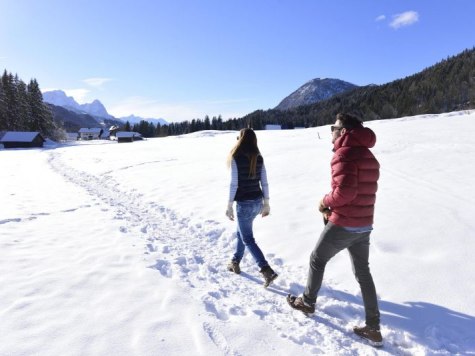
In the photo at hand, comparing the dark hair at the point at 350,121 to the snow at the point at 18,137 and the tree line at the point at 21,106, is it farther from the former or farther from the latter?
the tree line at the point at 21,106

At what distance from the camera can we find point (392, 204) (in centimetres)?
787

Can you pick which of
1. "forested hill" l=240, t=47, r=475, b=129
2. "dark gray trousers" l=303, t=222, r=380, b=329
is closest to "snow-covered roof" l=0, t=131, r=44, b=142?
"forested hill" l=240, t=47, r=475, b=129

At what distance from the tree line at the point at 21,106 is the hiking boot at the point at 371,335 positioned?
259ft

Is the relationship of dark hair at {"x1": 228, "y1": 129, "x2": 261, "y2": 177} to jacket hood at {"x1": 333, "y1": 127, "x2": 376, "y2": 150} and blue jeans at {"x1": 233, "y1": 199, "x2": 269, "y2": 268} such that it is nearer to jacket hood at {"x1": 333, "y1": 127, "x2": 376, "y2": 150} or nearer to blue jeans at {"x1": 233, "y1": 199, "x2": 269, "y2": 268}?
blue jeans at {"x1": 233, "y1": 199, "x2": 269, "y2": 268}

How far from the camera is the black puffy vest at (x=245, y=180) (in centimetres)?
475

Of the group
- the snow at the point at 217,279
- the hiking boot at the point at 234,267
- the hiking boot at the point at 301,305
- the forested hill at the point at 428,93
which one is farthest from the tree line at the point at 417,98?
the hiking boot at the point at 301,305

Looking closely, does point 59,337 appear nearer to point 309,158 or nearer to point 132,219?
point 132,219

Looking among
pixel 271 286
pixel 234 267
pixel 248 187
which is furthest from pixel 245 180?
pixel 271 286

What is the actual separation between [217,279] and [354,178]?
2834 millimetres

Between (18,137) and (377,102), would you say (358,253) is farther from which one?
(377,102)

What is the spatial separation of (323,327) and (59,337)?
2.90m

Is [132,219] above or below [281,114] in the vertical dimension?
below

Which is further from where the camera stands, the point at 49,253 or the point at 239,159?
the point at 49,253

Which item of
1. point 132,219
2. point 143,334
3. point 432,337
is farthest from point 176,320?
point 132,219
